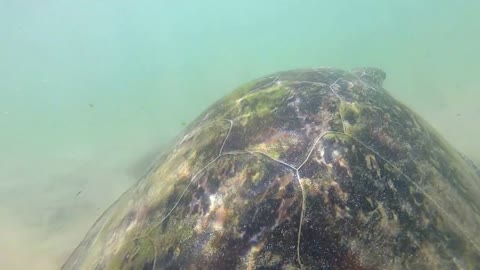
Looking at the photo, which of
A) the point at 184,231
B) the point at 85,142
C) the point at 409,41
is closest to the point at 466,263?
the point at 184,231

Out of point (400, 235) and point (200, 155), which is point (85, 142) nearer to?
point (200, 155)

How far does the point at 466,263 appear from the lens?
64.3 inches

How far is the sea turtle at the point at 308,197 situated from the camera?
159 cm

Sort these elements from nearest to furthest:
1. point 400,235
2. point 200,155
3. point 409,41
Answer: point 400,235
point 200,155
point 409,41

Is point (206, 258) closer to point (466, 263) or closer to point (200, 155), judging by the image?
point (200, 155)

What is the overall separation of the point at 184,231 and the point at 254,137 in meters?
0.74

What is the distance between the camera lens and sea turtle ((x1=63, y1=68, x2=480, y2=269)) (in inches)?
62.6

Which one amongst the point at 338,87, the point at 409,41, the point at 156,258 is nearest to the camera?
the point at 156,258

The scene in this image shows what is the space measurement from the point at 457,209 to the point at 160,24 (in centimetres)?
11399

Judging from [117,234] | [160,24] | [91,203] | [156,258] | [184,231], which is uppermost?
[184,231]

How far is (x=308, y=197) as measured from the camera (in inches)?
67.3

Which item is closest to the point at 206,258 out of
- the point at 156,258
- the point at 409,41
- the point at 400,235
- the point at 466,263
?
the point at 156,258

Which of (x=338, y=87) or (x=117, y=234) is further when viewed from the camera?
(x=338, y=87)

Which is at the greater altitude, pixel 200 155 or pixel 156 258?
pixel 200 155
